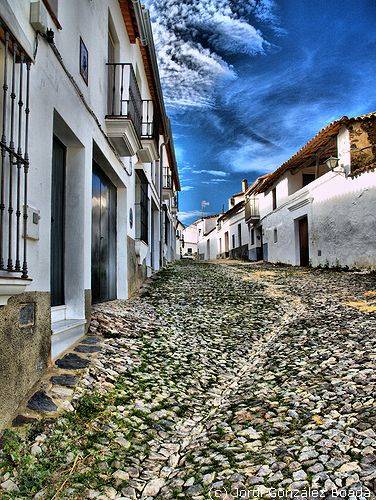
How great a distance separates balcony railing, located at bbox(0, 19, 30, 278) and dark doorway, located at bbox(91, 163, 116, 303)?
132 inches

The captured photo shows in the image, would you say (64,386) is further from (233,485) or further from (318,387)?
(318,387)

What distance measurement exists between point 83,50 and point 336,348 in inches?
205

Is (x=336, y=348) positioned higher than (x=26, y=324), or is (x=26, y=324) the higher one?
(x=26, y=324)

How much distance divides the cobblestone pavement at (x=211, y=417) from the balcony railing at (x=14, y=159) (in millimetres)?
1345

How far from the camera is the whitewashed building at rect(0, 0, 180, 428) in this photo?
3.17m

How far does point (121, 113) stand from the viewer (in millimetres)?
7340

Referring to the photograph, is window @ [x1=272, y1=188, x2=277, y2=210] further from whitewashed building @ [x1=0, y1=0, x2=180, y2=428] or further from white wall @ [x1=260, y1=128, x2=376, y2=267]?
whitewashed building @ [x1=0, y1=0, x2=180, y2=428]

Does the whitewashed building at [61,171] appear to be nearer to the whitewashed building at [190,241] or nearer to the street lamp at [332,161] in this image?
the street lamp at [332,161]

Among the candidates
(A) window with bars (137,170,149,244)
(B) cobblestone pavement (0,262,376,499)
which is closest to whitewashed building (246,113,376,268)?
(A) window with bars (137,170,149,244)

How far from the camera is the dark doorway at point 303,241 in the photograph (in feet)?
61.2

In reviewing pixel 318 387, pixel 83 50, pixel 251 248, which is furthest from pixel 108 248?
pixel 251 248

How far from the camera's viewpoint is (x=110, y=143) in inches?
276

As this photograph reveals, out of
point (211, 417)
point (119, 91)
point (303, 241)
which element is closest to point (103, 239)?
point (119, 91)

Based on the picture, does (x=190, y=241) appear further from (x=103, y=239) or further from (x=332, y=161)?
(x=103, y=239)
